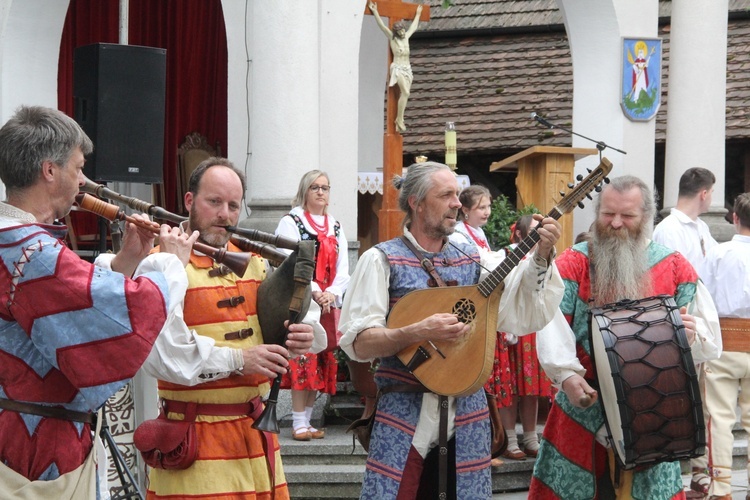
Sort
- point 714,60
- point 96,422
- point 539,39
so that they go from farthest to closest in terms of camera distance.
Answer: point 539,39
point 714,60
point 96,422

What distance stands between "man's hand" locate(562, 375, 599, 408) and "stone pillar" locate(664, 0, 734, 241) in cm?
635

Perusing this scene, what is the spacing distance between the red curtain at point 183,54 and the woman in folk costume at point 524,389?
6958mm

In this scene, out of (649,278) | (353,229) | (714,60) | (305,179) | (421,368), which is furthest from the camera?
(714,60)

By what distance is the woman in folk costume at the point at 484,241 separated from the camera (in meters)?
7.74

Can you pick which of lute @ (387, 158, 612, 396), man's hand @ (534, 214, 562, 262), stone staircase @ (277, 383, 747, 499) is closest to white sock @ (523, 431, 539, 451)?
stone staircase @ (277, 383, 747, 499)

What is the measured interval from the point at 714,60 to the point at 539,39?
693 cm

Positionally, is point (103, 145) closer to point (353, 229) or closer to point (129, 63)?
point (129, 63)

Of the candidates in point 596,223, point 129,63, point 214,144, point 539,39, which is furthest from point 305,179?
point 539,39

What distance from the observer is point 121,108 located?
23.4ft

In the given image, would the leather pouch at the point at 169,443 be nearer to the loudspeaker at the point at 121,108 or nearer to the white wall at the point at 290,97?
the loudspeaker at the point at 121,108

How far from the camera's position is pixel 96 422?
140 inches

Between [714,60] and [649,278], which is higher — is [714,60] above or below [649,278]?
above

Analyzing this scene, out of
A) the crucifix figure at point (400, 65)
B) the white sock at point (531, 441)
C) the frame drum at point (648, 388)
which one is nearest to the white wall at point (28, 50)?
the crucifix figure at point (400, 65)

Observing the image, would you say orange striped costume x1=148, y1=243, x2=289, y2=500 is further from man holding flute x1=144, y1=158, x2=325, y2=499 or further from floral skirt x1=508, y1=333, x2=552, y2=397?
floral skirt x1=508, y1=333, x2=552, y2=397
